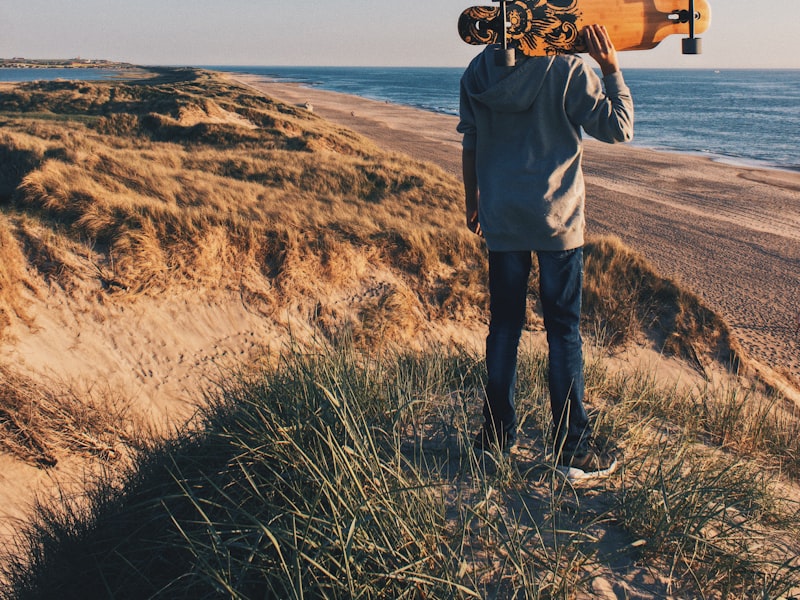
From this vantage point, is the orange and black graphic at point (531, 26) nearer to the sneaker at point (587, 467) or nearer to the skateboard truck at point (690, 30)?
the skateboard truck at point (690, 30)

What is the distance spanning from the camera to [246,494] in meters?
2.22

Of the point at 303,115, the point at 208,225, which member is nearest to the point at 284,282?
the point at 208,225

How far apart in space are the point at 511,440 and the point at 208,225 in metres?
5.40

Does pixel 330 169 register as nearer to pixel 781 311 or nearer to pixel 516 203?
pixel 781 311

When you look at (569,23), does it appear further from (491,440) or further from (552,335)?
(491,440)

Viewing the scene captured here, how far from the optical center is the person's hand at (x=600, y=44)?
229 centimetres

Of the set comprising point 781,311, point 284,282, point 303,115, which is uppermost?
point 303,115

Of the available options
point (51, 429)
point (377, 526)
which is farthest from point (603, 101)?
point (51, 429)

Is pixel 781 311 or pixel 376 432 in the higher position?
pixel 376 432

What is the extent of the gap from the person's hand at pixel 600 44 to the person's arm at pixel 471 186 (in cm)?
75

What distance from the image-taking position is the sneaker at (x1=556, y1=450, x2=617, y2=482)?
2582mm

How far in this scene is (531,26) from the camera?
2.26 metres

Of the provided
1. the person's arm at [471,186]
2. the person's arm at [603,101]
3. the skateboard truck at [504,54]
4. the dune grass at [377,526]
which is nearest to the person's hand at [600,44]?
the person's arm at [603,101]

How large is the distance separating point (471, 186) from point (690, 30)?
1.18m
